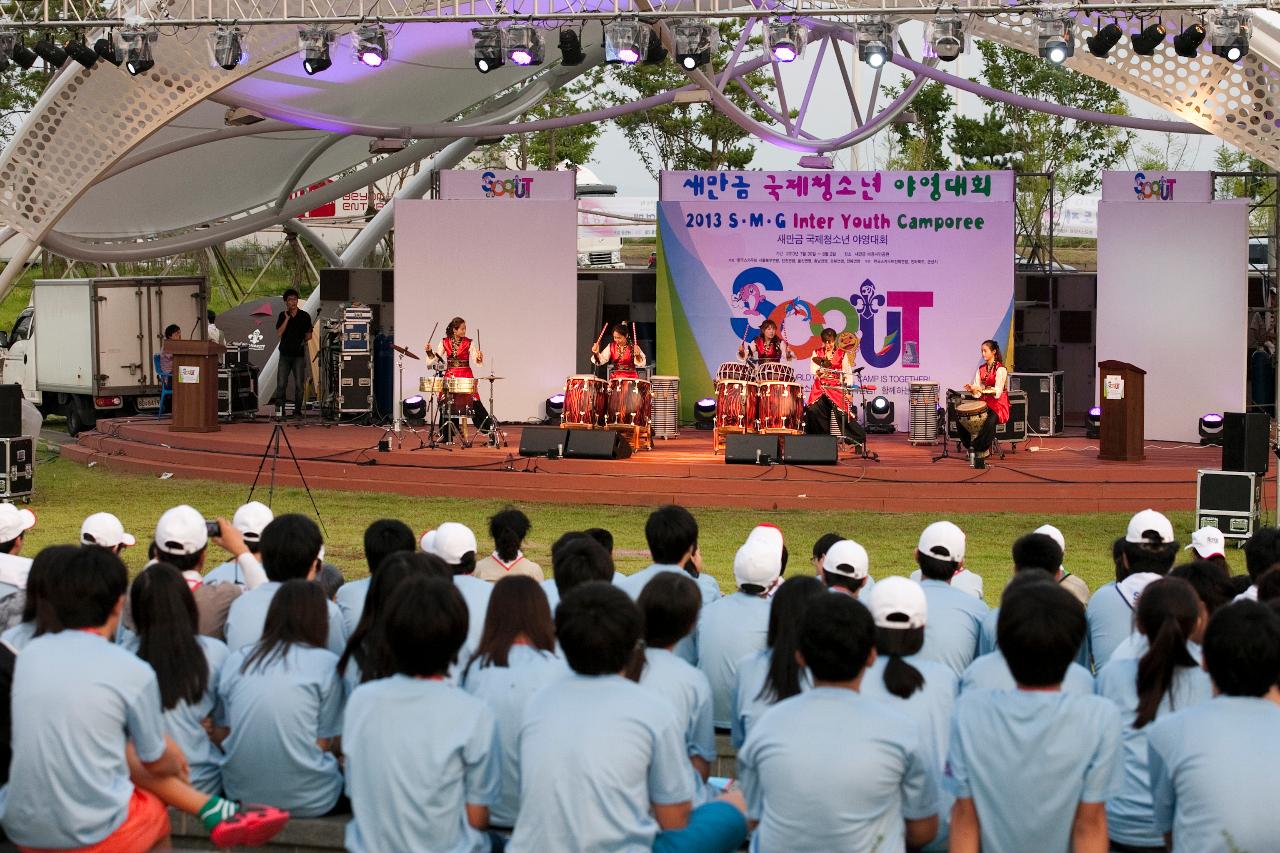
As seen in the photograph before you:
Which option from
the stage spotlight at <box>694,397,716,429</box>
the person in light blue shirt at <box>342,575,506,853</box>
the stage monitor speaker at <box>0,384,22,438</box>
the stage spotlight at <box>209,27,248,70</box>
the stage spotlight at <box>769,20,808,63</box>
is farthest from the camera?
the stage spotlight at <box>694,397,716,429</box>

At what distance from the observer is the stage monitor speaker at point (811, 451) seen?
680 inches

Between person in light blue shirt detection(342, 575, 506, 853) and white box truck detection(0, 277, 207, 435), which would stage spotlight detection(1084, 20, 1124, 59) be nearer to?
person in light blue shirt detection(342, 575, 506, 853)

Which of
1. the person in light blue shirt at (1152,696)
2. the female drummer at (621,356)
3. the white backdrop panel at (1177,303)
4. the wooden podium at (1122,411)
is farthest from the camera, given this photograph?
the white backdrop panel at (1177,303)

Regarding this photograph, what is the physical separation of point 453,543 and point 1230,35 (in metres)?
9.09

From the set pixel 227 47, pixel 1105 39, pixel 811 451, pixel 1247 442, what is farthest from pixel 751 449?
pixel 227 47

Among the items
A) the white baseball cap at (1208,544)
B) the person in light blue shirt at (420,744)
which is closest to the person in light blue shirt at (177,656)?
the person in light blue shirt at (420,744)

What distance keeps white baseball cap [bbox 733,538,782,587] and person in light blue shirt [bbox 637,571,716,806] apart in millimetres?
864

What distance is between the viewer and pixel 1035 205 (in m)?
35.5

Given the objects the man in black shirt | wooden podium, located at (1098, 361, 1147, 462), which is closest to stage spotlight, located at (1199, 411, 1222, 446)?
wooden podium, located at (1098, 361, 1147, 462)

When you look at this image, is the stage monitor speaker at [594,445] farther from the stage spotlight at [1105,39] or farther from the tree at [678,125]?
the tree at [678,125]

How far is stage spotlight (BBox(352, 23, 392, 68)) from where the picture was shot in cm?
1466

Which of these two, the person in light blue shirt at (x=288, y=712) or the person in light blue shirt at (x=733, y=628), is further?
the person in light blue shirt at (x=733, y=628)

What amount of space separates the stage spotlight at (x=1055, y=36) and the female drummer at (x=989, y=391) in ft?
14.1

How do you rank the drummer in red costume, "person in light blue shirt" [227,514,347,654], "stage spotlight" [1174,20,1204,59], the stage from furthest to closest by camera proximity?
the drummer in red costume → the stage → "stage spotlight" [1174,20,1204,59] → "person in light blue shirt" [227,514,347,654]
